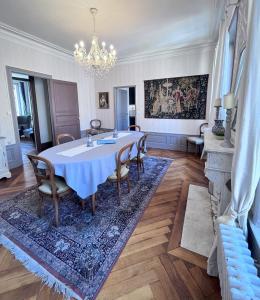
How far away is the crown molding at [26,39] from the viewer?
3.52 metres

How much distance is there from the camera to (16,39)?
379cm

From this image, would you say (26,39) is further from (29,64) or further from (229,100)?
(229,100)

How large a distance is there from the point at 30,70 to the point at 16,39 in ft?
2.08

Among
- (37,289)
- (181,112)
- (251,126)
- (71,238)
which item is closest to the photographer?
(251,126)

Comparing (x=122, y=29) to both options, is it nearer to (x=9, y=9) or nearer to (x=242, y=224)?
(x=9, y=9)

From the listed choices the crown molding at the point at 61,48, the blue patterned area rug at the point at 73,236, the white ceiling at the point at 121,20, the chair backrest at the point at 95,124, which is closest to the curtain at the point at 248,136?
the blue patterned area rug at the point at 73,236

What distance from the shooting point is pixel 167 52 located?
4.86 m

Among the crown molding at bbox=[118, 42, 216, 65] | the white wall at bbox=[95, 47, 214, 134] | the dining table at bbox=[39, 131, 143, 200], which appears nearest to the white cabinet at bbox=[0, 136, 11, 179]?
the dining table at bbox=[39, 131, 143, 200]

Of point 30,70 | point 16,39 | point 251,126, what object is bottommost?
point 251,126

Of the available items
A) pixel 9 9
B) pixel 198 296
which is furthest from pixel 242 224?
pixel 9 9

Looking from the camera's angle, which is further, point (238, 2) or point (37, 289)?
point (238, 2)

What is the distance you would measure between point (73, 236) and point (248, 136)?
6.11 ft

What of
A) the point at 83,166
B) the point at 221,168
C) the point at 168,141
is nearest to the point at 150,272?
the point at 221,168

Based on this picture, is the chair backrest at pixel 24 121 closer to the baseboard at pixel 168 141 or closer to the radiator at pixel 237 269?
the baseboard at pixel 168 141
